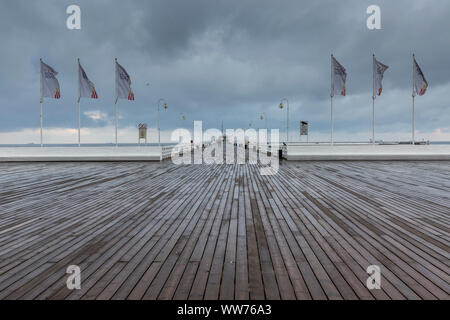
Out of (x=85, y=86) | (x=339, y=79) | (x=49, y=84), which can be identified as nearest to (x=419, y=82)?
(x=339, y=79)

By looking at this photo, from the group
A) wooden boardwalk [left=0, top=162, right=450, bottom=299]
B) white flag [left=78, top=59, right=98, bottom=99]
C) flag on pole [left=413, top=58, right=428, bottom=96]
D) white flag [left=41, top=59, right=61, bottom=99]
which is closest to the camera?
wooden boardwalk [left=0, top=162, right=450, bottom=299]

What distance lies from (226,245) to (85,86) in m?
17.9

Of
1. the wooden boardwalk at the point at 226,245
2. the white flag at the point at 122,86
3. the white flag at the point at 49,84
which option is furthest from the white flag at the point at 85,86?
the wooden boardwalk at the point at 226,245

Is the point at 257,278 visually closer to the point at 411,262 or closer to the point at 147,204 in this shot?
the point at 411,262

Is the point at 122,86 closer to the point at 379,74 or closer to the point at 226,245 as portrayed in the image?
the point at 226,245

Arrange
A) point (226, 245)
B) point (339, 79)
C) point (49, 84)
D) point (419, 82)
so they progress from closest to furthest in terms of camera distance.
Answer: point (226, 245)
point (49, 84)
point (339, 79)
point (419, 82)

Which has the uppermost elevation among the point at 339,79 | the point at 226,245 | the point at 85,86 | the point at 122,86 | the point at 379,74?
the point at 379,74

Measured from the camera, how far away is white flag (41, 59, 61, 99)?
16.8 meters

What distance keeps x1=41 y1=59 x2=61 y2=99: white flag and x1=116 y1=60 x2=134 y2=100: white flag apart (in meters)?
3.81

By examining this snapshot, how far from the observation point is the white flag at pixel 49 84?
1675 cm

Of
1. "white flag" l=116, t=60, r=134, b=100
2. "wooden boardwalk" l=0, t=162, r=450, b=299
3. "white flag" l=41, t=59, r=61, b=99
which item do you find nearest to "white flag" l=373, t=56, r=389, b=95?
"wooden boardwalk" l=0, t=162, r=450, b=299

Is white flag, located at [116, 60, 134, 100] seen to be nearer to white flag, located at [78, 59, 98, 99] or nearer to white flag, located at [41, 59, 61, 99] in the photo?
white flag, located at [78, 59, 98, 99]

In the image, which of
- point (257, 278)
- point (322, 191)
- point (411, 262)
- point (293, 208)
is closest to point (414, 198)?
point (322, 191)

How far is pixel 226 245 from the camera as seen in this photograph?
11.7 ft
